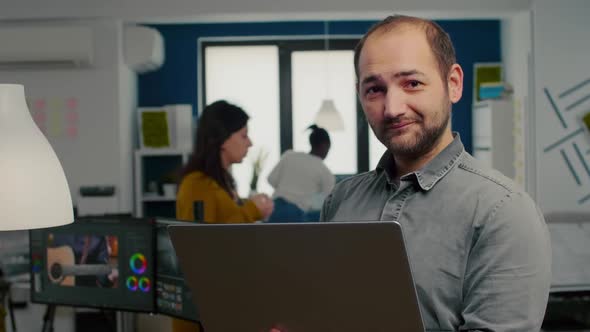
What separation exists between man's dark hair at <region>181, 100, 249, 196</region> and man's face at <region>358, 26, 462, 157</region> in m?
1.64

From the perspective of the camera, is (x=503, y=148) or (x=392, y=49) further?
(x=503, y=148)

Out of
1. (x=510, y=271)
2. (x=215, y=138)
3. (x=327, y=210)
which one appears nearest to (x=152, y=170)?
(x=215, y=138)

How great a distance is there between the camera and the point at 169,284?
2.15m

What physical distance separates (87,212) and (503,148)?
3.37m

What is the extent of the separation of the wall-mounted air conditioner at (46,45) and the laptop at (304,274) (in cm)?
434

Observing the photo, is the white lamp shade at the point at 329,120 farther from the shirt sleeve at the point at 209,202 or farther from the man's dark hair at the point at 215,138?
the shirt sleeve at the point at 209,202

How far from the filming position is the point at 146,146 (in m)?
6.09

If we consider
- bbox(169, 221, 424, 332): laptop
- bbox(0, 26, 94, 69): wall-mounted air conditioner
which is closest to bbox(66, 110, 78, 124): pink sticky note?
bbox(0, 26, 94, 69): wall-mounted air conditioner

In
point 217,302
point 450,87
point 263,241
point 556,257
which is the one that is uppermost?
point 450,87

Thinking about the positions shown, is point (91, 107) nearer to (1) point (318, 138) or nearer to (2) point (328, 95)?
(1) point (318, 138)

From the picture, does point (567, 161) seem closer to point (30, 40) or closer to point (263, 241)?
point (30, 40)

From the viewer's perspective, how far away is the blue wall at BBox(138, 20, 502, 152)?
6.74m

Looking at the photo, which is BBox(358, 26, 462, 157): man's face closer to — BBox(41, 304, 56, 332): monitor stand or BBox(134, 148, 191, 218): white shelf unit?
BBox(41, 304, 56, 332): monitor stand

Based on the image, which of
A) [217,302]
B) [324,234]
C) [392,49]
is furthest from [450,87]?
[217,302]
